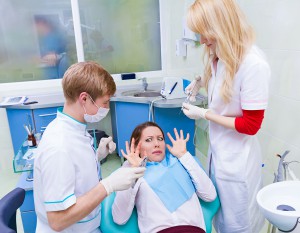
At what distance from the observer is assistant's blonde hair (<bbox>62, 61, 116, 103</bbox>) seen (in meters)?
1.14

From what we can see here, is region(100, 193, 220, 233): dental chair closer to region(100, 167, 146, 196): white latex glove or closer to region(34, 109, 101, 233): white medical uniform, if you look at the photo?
region(34, 109, 101, 233): white medical uniform

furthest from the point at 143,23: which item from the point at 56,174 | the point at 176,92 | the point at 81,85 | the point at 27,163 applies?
the point at 56,174

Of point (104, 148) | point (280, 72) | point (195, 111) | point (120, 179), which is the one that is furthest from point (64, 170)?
point (280, 72)

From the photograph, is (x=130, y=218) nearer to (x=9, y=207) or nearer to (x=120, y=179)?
(x=120, y=179)

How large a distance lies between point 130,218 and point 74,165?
1.88ft

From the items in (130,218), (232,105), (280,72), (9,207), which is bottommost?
(130,218)

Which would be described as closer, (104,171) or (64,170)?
(64,170)

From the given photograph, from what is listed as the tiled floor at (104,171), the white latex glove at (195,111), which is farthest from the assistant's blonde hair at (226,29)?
the tiled floor at (104,171)

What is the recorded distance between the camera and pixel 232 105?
4.52 ft

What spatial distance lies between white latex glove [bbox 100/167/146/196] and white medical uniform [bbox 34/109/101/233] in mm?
84

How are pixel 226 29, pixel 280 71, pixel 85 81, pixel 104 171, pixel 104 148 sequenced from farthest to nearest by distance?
pixel 104 171 < pixel 280 71 < pixel 104 148 < pixel 226 29 < pixel 85 81

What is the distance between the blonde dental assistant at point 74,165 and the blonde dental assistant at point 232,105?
1.57ft

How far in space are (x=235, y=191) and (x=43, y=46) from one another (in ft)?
9.11

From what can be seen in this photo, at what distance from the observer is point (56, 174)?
1.03 metres
